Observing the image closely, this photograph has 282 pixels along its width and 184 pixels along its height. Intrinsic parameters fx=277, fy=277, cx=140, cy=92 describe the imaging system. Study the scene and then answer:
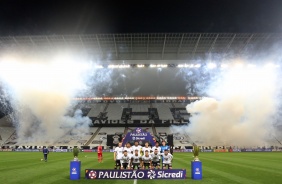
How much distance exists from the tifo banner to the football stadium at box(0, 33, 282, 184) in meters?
23.5

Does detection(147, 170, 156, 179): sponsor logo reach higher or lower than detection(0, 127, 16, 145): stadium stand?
lower

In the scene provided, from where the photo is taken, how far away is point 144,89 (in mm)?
61312

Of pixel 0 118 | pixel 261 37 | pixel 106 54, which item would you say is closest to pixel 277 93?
pixel 261 37

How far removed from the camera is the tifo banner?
13195 millimetres

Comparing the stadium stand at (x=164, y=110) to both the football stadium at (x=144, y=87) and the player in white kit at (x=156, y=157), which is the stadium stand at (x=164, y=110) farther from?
the player in white kit at (x=156, y=157)

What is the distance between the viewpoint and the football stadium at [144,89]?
146 feet

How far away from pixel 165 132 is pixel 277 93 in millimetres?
23316

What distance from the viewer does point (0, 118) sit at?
62.9 meters

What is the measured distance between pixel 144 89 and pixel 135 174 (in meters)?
48.3

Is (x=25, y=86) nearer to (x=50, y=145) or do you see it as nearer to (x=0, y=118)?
(x=50, y=145)

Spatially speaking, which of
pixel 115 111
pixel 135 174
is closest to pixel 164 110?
pixel 115 111

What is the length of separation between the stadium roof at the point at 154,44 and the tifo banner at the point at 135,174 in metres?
30.5

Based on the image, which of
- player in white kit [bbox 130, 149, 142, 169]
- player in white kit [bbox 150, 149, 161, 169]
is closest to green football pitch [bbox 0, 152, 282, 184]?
player in white kit [bbox 150, 149, 161, 169]

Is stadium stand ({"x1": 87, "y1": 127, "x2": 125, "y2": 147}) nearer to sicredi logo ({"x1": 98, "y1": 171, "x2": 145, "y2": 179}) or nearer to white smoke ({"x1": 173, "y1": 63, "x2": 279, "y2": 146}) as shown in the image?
white smoke ({"x1": 173, "y1": 63, "x2": 279, "y2": 146})
